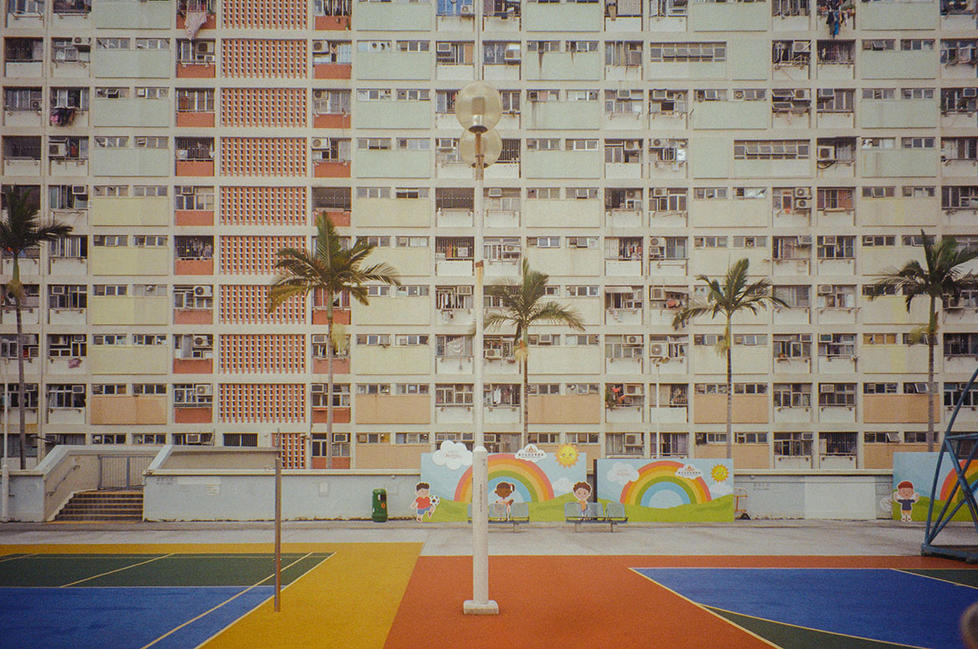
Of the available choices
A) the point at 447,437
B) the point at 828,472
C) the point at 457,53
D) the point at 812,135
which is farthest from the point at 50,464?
the point at 812,135

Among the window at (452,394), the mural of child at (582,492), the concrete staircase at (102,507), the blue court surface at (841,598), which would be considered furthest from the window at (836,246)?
the concrete staircase at (102,507)

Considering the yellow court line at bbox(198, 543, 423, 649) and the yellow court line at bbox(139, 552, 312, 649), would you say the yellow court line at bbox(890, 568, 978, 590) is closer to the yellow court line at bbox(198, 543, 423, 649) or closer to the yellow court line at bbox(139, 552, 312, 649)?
the yellow court line at bbox(198, 543, 423, 649)

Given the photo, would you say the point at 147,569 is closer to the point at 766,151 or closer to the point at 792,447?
the point at 792,447

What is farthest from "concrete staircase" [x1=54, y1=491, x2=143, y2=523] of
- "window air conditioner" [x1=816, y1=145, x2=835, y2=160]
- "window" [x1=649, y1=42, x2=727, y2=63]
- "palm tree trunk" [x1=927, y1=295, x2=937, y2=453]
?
"window air conditioner" [x1=816, y1=145, x2=835, y2=160]

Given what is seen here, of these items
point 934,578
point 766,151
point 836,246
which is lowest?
point 934,578

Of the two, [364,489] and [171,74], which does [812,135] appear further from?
[171,74]

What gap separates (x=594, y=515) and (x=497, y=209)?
2088 centimetres

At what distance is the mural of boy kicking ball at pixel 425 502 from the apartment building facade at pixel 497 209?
11.5m

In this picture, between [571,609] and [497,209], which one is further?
[497,209]

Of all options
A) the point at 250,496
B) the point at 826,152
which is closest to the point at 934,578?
the point at 250,496

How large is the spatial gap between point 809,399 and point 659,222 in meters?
13.8

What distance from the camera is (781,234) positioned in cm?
4025

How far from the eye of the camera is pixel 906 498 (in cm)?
2769

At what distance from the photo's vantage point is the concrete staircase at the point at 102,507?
29297 mm
